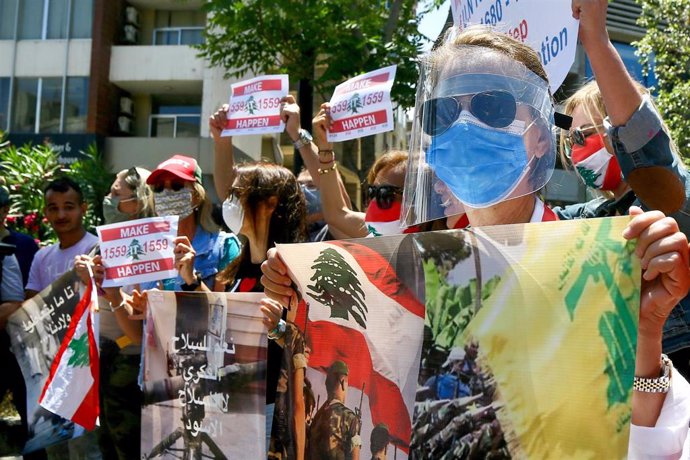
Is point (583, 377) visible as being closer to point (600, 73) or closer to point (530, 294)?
point (530, 294)

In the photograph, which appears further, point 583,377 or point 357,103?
point 357,103

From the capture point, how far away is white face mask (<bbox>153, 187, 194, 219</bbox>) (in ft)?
12.0

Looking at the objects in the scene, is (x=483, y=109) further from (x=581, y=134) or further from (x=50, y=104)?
(x=50, y=104)

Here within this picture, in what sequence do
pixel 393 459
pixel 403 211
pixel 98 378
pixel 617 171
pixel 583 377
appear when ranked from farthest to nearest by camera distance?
pixel 98 378, pixel 617 171, pixel 403 211, pixel 393 459, pixel 583 377

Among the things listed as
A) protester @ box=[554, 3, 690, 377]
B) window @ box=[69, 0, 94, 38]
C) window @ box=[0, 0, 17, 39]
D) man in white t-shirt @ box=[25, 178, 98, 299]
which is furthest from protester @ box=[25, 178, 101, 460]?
window @ box=[0, 0, 17, 39]

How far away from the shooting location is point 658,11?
10734 millimetres

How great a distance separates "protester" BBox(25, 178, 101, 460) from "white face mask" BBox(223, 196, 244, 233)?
4.62 feet

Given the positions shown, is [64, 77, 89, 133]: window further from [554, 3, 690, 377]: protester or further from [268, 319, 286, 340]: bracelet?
[554, 3, 690, 377]: protester

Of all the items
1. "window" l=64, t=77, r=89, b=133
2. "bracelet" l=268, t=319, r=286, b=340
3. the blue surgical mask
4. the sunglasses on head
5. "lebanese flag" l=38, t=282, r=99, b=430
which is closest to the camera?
the blue surgical mask

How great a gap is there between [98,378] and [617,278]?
9.32 feet

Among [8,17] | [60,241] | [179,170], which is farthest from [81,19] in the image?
[179,170]

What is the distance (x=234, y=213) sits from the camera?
3.32 meters

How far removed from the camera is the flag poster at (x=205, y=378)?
2719 millimetres

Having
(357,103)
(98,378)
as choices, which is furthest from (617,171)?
(98,378)
